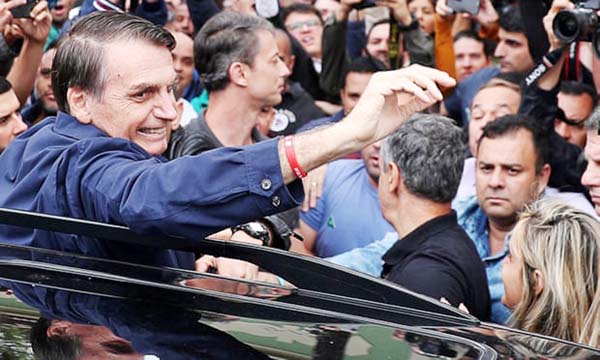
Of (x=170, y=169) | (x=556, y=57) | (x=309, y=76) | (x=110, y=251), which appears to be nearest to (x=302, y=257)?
(x=170, y=169)

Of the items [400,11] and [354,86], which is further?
[400,11]

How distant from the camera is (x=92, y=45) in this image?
296 centimetres

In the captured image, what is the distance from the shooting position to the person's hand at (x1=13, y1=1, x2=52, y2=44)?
6.13 meters

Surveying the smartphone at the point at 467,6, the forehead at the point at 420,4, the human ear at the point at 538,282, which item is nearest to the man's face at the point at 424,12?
the forehead at the point at 420,4

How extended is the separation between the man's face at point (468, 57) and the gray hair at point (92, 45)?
6160 millimetres

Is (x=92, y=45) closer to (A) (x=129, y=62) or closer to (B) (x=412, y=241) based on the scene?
(A) (x=129, y=62)

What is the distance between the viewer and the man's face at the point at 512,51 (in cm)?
776

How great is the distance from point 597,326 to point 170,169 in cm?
164

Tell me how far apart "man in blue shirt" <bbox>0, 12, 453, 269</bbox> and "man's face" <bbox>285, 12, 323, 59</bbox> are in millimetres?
6455

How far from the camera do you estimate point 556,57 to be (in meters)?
5.77

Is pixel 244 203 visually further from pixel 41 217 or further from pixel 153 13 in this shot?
pixel 153 13

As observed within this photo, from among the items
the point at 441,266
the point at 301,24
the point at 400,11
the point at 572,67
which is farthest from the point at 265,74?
the point at 301,24

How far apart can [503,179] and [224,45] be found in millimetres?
1651

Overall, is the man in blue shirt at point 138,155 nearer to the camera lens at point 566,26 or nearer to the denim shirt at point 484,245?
the denim shirt at point 484,245
